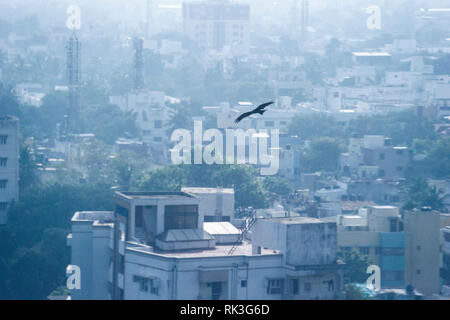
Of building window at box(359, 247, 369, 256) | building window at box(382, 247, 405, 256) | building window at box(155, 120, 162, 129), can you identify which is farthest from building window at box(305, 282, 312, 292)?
building window at box(155, 120, 162, 129)

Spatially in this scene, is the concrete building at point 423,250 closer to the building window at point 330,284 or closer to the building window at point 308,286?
the building window at point 330,284

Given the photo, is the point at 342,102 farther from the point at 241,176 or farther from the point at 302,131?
the point at 241,176

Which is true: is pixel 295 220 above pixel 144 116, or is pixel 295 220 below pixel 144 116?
below

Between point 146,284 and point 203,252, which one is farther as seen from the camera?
point 203,252

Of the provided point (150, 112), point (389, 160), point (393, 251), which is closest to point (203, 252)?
point (393, 251)

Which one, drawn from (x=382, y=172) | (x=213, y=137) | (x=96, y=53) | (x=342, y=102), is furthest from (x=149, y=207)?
(x=96, y=53)

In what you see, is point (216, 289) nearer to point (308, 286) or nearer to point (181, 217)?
point (308, 286)

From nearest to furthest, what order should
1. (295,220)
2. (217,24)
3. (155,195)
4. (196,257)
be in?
(196,257)
(295,220)
(155,195)
(217,24)
